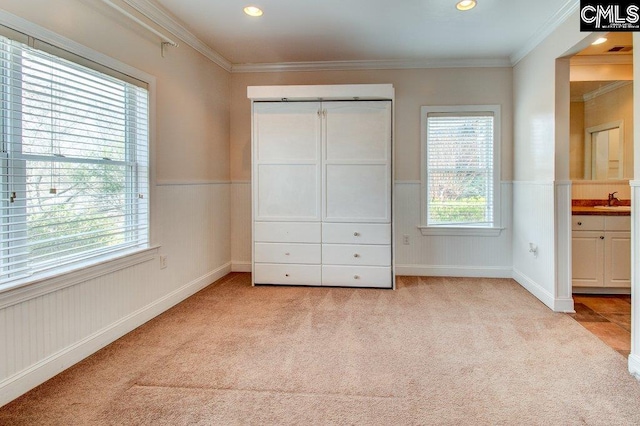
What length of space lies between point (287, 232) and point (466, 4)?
2.65 metres

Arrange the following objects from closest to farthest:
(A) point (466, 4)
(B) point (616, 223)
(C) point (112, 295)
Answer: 1. (C) point (112, 295)
2. (A) point (466, 4)
3. (B) point (616, 223)

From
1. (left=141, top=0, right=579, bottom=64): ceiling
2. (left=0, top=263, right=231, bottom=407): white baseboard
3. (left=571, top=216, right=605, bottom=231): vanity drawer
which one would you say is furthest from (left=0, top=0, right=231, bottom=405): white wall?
(left=571, top=216, right=605, bottom=231): vanity drawer

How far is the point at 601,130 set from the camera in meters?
4.10

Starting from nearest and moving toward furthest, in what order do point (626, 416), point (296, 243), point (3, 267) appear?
point (626, 416) < point (3, 267) < point (296, 243)

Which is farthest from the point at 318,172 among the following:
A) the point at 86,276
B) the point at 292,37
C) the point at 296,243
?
the point at 86,276

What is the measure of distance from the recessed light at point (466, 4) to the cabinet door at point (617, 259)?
8.34 feet

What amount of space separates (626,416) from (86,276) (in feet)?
10.3

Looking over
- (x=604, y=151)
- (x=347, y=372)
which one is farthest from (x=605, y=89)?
(x=347, y=372)

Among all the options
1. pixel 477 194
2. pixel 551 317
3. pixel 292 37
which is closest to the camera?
pixel 551 317

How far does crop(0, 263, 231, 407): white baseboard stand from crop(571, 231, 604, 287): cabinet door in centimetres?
390

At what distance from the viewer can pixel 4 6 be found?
1864 millimetres

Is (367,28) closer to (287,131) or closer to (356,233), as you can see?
(287,131)

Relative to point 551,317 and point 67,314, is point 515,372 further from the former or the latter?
point 67,314

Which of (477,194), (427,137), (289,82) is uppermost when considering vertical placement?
(289,82)
